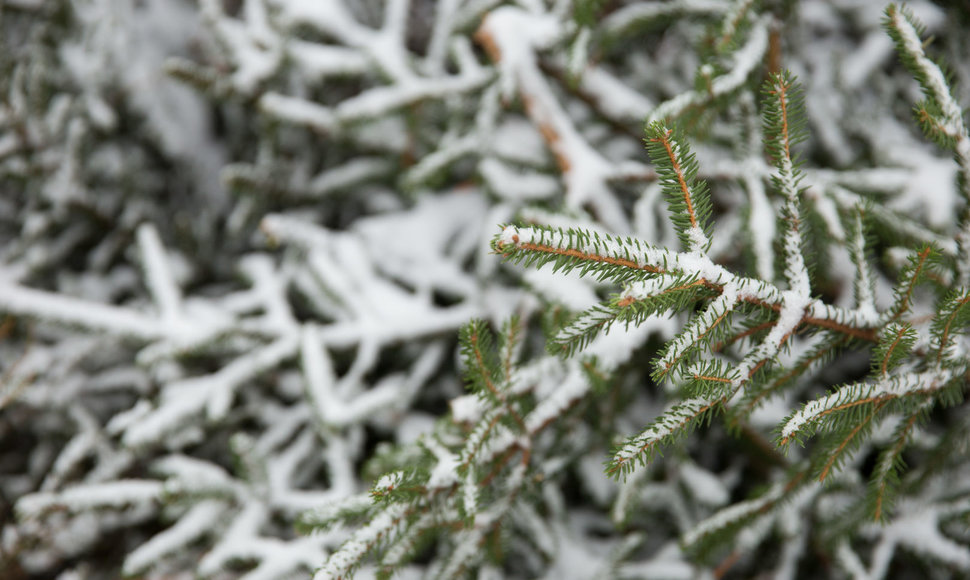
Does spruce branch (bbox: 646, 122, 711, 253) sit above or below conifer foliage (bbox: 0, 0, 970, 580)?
above

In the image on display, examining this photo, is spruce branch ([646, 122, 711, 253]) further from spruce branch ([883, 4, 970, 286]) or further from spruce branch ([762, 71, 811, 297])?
spruce branch ([883, 4, 970, 286])

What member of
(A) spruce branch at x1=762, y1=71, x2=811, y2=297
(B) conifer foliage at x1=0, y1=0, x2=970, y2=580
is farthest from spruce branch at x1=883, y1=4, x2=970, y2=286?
(A) spruce branch at x1=762, y1=71, x2=811, y2=297

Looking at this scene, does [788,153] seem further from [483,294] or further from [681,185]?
[483,294]

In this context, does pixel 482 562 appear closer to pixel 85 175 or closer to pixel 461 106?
pixel 461 106

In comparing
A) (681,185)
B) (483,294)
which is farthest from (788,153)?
(483,294)

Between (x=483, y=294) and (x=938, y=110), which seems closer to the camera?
(x=938, y=110)

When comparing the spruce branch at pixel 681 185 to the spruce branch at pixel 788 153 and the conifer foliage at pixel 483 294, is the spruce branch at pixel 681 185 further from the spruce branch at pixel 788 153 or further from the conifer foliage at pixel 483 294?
the spruce branch at pixel 788 153

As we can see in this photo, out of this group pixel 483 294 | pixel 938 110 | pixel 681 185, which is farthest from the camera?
pixel 483 294

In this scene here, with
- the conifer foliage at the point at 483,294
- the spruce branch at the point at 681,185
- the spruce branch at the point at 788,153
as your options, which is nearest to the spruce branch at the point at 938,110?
the conifer foliage at the point at 483,294

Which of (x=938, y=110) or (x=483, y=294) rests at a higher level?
(x=938, y=110)
